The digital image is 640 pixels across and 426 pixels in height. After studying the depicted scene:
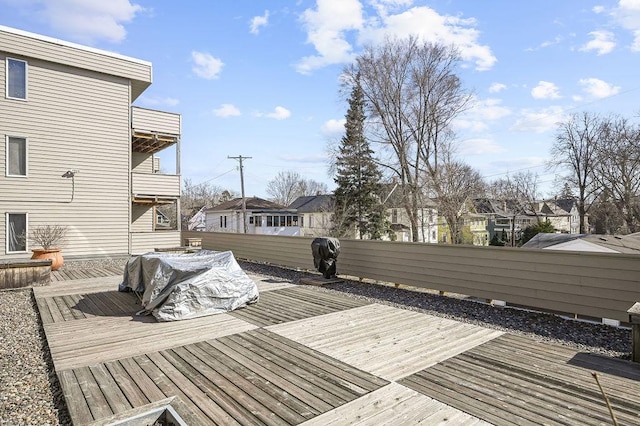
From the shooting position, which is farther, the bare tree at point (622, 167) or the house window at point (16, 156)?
the bare tree at point (622, 167)

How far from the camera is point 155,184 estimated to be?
12766 mm

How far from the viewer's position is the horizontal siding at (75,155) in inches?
413

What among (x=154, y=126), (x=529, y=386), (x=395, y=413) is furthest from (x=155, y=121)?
(x=529, y=386)

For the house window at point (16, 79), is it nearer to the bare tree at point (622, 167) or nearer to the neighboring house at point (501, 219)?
the bare tree at point (622, 167)

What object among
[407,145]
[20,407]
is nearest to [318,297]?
[20,407]

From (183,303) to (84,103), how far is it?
9.47 meters

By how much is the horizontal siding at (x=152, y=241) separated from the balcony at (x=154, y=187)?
126 cm

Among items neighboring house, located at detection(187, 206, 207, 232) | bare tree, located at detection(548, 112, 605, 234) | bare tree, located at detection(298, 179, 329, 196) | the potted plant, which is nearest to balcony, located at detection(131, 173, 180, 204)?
the potted plant

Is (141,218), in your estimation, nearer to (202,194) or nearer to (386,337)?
(386,337)

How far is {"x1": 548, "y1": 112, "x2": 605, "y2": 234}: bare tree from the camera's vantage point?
24.5 metres

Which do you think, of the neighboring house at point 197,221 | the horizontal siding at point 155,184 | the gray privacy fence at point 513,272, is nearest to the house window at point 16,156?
the horizontal siding at point 155,184

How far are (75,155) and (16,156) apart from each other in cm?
140

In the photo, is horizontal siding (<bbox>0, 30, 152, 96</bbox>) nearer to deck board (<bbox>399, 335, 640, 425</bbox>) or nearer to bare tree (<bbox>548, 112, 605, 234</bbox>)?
deck board (<bbox>399, 335, 640, 425</bbox>)

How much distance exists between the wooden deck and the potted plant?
455 cm
